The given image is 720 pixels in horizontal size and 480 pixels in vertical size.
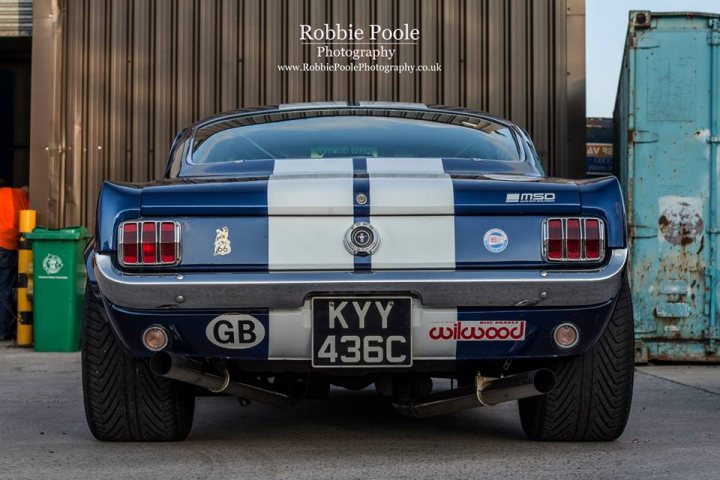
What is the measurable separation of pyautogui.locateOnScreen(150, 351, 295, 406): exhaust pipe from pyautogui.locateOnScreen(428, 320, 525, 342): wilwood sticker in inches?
31.7

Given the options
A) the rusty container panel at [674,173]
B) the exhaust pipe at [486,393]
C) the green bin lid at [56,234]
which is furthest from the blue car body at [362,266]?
the green bin lid at [56,234]

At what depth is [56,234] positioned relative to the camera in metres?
10.4

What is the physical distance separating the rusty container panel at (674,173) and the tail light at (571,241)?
512 cm

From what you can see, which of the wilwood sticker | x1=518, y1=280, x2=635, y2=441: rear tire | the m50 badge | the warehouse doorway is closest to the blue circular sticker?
the m50 badge

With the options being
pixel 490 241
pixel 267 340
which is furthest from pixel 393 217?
pixel 267 340

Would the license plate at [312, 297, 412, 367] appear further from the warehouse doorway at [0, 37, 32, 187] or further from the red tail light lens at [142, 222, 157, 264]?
the warehouse doorway at [0, 37, 32, 187]

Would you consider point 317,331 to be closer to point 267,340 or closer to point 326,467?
Result: point 267,340

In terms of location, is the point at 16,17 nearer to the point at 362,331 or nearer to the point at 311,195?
the point at 311,195

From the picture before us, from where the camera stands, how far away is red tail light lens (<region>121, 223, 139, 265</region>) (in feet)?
13.4

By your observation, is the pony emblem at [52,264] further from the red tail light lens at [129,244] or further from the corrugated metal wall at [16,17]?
the red tail light lens at [129,244]

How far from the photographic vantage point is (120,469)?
4.14 meters

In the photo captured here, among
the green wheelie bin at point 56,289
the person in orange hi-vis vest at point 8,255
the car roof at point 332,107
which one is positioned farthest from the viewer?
the person in orange hi-vis vest at point 8,255

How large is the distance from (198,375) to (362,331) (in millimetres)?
621

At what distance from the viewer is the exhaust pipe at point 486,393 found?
4.22 m
